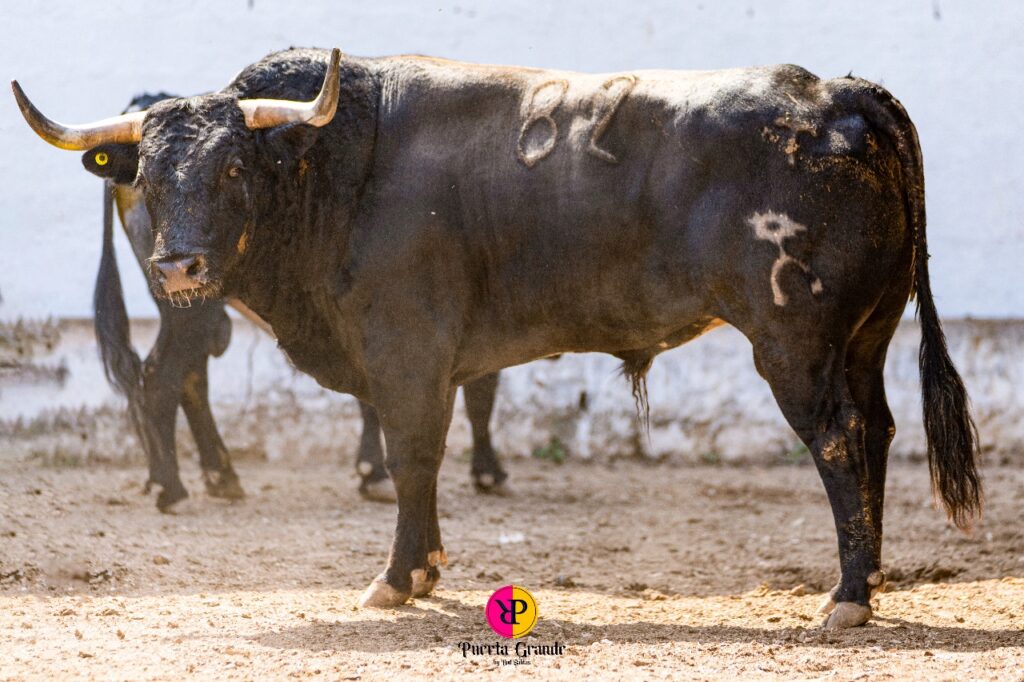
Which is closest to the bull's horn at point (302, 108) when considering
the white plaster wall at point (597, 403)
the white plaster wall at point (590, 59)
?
the white plaster wall at point (590, 59)

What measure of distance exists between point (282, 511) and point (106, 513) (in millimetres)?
1020

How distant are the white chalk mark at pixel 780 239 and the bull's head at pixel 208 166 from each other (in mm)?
1786

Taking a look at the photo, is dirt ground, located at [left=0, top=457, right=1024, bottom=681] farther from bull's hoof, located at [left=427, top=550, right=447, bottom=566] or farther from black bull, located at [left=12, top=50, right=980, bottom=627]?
black bull, located at [left=12, top=50, right=980, bottom=627]

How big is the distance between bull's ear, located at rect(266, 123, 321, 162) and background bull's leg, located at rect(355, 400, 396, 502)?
2945 millimetres

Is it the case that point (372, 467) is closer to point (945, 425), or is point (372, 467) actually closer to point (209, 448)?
point (209, 448)

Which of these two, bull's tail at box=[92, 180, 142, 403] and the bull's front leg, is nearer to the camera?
the bull's front leg

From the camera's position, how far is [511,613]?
5.17 metres

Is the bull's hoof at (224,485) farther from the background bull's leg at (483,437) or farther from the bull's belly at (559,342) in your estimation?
the bull's belly at (559,342)

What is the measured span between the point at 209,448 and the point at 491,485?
1800 mm

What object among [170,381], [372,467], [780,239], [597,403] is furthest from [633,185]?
[597,403]

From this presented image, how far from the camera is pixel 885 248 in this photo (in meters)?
4.98

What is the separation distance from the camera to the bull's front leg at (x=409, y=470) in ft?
18.1

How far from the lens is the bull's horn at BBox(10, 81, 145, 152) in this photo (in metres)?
5.72

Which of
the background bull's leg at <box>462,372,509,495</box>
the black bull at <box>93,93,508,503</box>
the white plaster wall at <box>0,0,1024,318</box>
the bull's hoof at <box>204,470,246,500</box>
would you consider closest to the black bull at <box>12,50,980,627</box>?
the black bull at <box>93,93,508,503</box>
